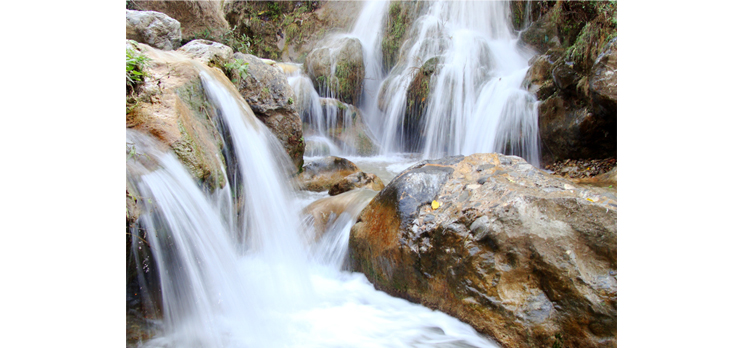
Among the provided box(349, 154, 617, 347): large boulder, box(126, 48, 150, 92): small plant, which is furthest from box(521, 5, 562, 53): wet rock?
box(126, 48, 150, 92): small plant

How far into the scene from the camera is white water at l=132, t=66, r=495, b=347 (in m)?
2.21

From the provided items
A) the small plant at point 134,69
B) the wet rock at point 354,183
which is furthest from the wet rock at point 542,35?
the small plant at point 134,69

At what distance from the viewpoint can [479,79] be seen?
7453 mm

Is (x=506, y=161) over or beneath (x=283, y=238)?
over

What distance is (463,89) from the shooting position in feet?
24.3

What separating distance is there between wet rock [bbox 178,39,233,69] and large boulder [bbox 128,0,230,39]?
6.17 meters

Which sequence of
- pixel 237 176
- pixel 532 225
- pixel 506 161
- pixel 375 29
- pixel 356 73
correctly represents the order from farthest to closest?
pixel 375 29
pixel 356 73
pixel 237 176
pixel 506 161
pixel 532 225

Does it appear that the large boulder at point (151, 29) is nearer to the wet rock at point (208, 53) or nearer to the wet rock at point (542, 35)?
the wet rock at point (208, 53)

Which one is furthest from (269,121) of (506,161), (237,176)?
(506,161)

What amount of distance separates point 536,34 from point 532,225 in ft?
25.0

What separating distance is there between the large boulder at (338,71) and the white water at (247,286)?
633cm

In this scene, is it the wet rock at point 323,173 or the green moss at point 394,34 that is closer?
the wet rock at point 323,173

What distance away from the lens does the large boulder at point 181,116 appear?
97.3 inches

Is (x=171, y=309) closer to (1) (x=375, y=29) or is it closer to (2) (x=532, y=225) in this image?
(2) (x=532, y=225)
